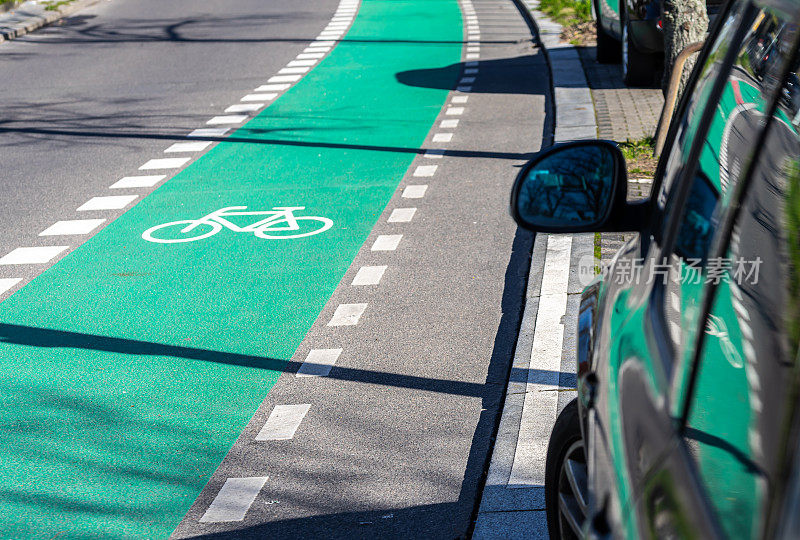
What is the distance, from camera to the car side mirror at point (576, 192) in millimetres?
2547

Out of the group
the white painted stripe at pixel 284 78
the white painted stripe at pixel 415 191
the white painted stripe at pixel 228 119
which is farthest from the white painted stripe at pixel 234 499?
the white painted stripe at pixel 284 78

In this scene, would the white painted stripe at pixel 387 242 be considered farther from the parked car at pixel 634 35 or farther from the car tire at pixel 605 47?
the car tire at pixel 605 47

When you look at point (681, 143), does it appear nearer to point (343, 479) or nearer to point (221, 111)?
point (343, 479)

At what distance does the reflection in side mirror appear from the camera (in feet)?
8.38

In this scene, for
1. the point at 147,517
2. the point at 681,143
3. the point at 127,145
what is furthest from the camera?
the point at 127,145

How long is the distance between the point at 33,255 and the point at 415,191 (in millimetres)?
3256

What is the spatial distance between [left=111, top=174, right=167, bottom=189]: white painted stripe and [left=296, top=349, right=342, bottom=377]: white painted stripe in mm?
4696

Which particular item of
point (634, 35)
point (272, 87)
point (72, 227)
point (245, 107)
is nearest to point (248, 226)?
point (72, 227)

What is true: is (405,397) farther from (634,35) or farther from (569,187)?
(634,35)

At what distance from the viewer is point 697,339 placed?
1.74 m

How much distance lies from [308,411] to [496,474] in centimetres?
115

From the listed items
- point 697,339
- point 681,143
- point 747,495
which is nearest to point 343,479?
point 681,143

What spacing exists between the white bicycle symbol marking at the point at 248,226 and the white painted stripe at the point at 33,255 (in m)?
0.69

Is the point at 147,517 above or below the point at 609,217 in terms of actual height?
below
